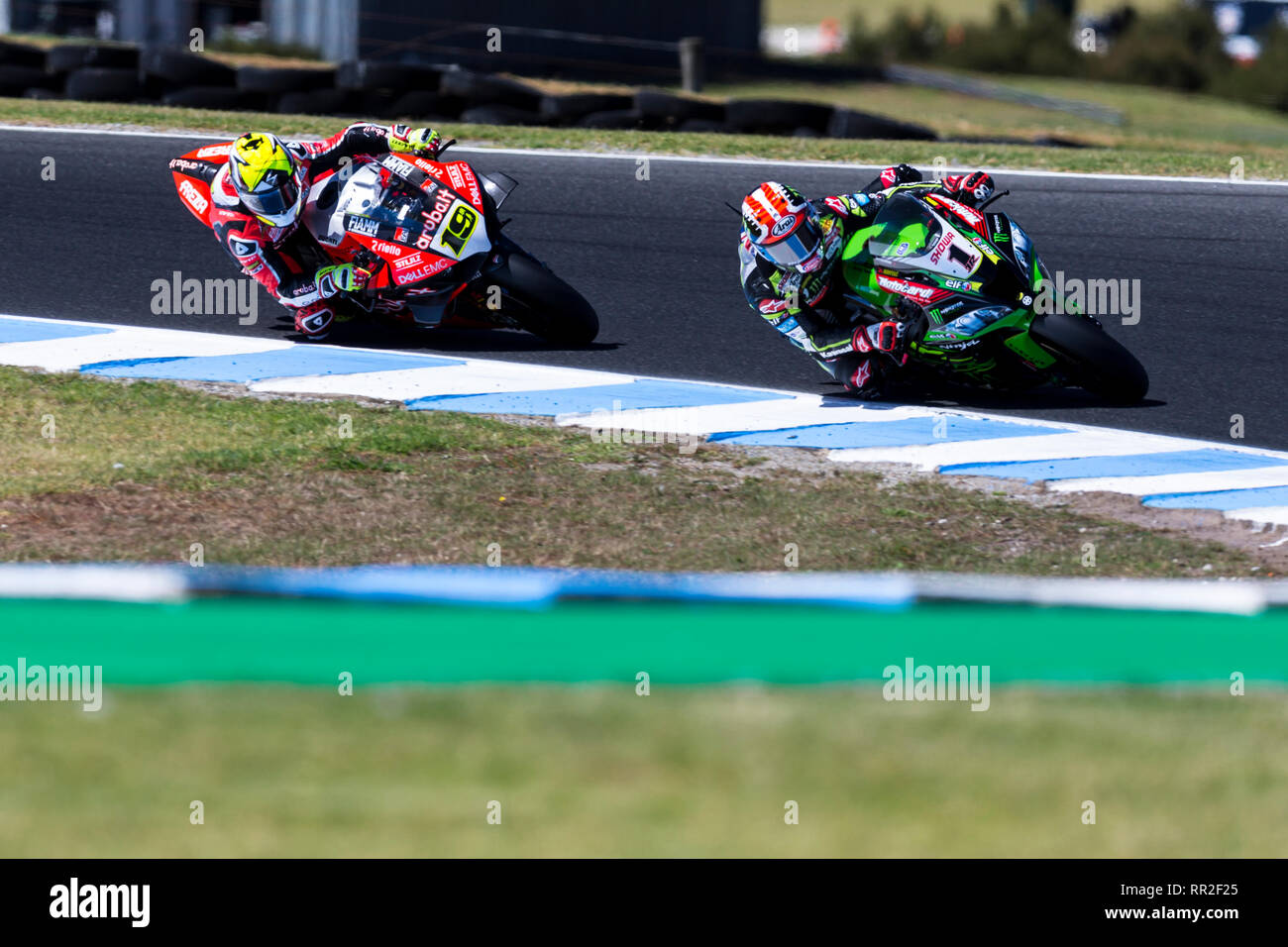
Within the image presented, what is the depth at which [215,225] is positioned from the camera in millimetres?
9328

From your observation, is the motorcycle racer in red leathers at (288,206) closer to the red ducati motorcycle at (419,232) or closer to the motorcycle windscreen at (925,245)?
the red ducati motorcycle at (419,232)

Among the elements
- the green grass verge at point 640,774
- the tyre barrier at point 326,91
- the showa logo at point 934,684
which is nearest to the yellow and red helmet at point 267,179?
the green grass verge at point 640,774

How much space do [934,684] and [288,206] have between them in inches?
225

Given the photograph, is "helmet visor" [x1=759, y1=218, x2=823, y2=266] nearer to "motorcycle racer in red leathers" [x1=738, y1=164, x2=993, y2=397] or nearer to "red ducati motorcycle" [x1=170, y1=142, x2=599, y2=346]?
"motorcycle racer in red leathers" [x1=738, y1=164, x2=993, y2=397]

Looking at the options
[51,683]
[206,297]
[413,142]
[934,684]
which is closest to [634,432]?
[413,142]

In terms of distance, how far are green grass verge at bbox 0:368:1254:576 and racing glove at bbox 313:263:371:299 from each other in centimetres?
103

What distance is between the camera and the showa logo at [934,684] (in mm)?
4578

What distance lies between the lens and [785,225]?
856 centimetres

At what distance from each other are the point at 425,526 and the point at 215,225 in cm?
313

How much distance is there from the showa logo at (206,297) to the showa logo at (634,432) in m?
2.71

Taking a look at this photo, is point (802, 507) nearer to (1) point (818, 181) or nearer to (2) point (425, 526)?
(2) point (425, 526)

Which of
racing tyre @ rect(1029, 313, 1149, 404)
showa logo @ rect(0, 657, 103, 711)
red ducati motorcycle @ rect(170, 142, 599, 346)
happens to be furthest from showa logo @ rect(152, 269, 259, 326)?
showa logo @ rect(0, 657, 103, 711)
